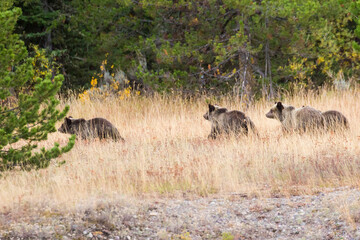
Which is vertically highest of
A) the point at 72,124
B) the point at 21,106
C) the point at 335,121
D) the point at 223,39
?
the point at 223,39

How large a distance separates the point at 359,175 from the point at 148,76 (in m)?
9.32

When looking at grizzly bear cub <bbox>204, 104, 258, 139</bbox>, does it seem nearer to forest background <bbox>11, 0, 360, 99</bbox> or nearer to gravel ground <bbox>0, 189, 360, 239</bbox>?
forest background <bbox>11, 0, 360, 99</bbox>

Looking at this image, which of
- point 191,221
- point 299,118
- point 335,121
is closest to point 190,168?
point 191,221

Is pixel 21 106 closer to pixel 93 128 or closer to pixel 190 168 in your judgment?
pixel 190 168

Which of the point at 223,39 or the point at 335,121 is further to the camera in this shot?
the point at 223,39

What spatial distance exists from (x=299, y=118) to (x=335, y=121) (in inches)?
32.3

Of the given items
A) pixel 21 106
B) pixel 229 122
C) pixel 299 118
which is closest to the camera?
pixel 21 106

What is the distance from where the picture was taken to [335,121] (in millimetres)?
11234

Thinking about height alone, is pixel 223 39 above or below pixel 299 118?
above

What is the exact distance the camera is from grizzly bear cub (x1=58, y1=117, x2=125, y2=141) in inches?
476

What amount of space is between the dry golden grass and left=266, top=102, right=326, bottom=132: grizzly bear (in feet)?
1.10

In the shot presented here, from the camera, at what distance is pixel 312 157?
944 cm

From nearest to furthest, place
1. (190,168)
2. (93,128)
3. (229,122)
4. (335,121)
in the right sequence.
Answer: (190,168) < (335,121) < (229,122) < (93,128)

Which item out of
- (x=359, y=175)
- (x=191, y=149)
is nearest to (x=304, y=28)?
(x=191, y=149)
